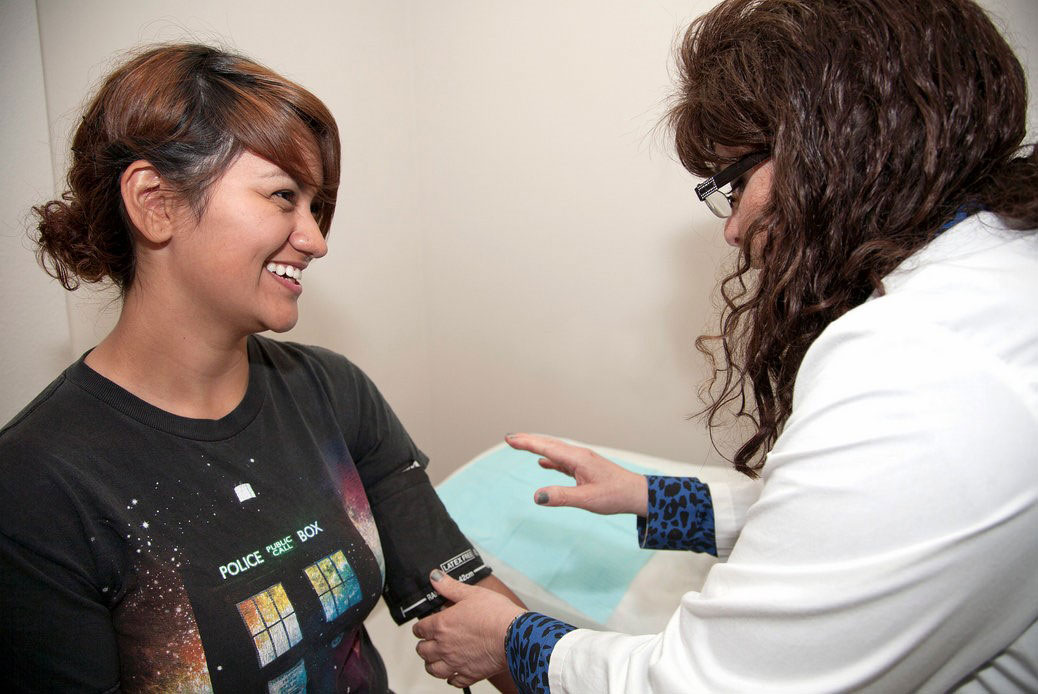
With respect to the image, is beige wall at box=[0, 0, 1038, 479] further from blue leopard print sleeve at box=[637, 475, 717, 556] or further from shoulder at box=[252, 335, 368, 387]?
blue leopard print sleeve at box=[637, 475, 717, 556]

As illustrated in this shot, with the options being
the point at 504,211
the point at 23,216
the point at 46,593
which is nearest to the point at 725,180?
the point at 46,593

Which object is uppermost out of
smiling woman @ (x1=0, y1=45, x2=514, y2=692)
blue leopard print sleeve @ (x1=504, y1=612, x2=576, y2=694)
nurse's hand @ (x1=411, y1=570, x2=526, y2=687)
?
smiling woman @ (x1=0, y1=45, x2=514, y2=692)

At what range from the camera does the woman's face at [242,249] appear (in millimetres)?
866

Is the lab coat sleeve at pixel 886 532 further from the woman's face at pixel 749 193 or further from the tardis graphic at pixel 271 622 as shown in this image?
the tardis graphic at pixel 271 622

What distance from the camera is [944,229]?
2.31 ft

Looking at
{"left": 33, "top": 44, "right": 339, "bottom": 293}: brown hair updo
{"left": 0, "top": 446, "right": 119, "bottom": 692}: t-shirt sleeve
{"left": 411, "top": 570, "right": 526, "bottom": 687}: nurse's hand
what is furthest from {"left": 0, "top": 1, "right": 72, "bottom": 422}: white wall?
{"left": 411, "top": 570, "right": 526, "bottom": 687}: nurse's hand

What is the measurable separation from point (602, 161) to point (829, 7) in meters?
1.26

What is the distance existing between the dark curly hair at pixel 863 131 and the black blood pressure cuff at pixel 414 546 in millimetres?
751

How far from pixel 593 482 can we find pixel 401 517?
1.32 ft

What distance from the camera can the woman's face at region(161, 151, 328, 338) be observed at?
866 millimetres

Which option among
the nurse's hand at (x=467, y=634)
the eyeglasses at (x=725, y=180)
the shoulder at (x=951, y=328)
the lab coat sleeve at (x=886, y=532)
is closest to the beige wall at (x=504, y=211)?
the eyeglasses at (x=725, y=180)

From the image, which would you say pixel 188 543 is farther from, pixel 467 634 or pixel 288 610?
pixel 467 634

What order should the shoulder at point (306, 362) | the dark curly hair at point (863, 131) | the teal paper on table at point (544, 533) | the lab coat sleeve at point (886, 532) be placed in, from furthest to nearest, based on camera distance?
the teal paper on table at point (544, 533) → the shoulder at point (306, 362) → the dark curly hair at point (863, 131) → the lab coat sleeve at point (886, 532)

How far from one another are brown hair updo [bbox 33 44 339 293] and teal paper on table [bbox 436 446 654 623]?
106 centimetres
